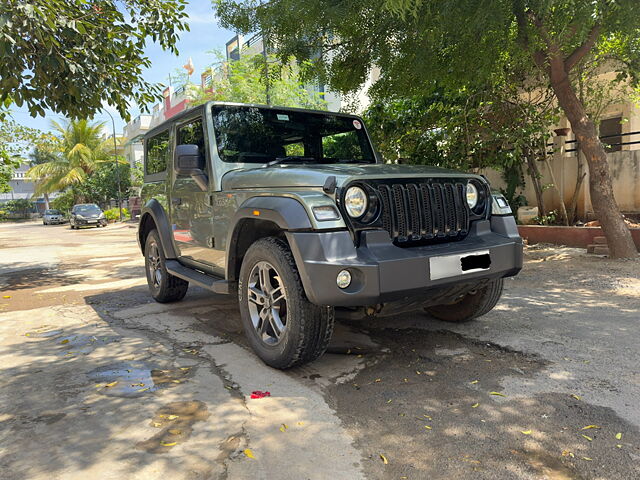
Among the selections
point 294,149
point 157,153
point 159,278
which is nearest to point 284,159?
point 294,149

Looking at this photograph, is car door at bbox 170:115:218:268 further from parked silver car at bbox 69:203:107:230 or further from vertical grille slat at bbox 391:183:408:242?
parked silver car at bbox 69:203:107:230

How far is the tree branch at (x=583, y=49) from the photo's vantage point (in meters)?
6.16

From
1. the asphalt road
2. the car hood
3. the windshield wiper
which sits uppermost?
the windshield wiper

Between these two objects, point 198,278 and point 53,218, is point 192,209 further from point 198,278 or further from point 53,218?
point 53,218

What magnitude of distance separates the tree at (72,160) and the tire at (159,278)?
3624 centimetres

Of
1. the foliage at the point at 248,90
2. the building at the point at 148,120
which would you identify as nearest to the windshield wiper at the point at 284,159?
the foliage at the point at 248,90

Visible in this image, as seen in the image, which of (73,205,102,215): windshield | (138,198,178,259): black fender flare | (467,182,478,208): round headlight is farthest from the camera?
(73,205,102,215): windshield

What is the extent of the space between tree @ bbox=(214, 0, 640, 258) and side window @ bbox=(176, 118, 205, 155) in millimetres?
2312

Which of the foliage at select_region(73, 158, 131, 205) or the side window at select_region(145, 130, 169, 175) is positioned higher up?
the foliage at select_region(73, 158, 131, 205)

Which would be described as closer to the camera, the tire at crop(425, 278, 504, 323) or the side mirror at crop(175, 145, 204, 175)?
the side mirror at crop(175, 145, 204, 175)

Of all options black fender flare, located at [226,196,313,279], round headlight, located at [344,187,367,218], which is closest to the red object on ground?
black fender flare, located at [226,196,313,279]

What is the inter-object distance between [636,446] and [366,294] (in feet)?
4.84

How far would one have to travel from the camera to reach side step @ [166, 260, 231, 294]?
3840 millimetres

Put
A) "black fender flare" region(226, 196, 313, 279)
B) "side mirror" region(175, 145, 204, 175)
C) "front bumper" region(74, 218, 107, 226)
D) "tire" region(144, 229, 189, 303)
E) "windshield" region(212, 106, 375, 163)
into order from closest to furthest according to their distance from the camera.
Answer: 1. "black fender flare" region(226, 196, 313, 279)
2. "side mirror" region(175, 145, 204, 175)
3. "windshield" region(212, 106, 375, 163)
4. "tire" region(144, 229, 189, 303)
5. "front bumper" region(74, 218, 107, 226)
